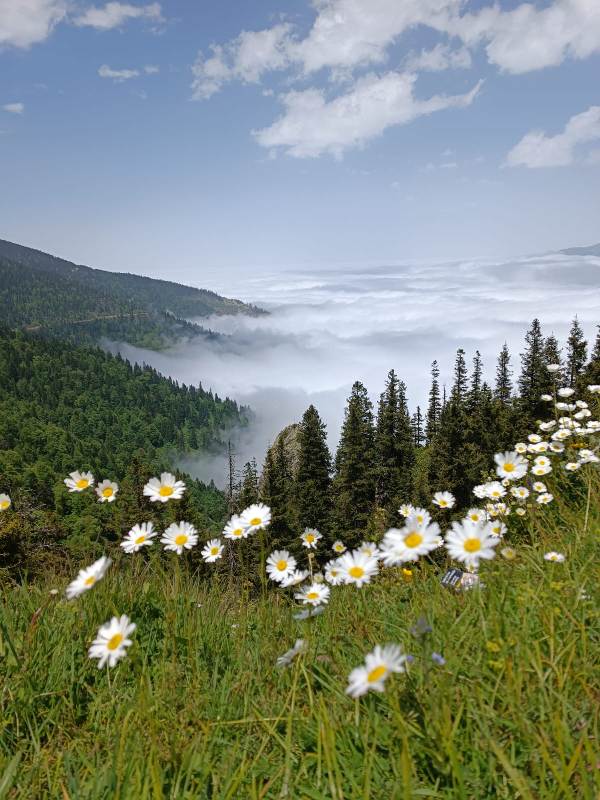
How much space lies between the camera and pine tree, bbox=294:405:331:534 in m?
41.5

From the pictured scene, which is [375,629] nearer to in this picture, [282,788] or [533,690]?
[533,690]

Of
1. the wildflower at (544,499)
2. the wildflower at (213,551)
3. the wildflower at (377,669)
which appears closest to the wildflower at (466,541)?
the wildflower at (377,669)

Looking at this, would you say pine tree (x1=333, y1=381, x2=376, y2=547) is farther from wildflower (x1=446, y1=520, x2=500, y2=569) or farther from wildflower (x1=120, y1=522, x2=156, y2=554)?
wildflower (x1=446, y1=520, x2=500, y2=569)

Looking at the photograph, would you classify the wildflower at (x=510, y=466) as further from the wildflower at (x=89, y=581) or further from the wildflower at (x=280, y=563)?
the wildflower at (x=89, y=581)

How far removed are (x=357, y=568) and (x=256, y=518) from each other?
2.29 ft

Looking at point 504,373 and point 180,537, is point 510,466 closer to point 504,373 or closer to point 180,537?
point 180,537

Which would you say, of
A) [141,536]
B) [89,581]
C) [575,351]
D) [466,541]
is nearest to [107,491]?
[141,536]

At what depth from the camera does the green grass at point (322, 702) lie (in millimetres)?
1645

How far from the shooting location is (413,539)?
1728 millimetres

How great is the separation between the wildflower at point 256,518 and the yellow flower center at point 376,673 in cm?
126

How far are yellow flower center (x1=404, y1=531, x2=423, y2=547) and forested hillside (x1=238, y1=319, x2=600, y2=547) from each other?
29.6 m

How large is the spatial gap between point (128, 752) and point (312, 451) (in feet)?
135

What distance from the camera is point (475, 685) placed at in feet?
5.76

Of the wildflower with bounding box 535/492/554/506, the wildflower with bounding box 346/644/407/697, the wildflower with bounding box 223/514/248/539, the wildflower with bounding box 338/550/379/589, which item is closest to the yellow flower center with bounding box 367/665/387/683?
the wildflower with bounding box 346/644/407/697
